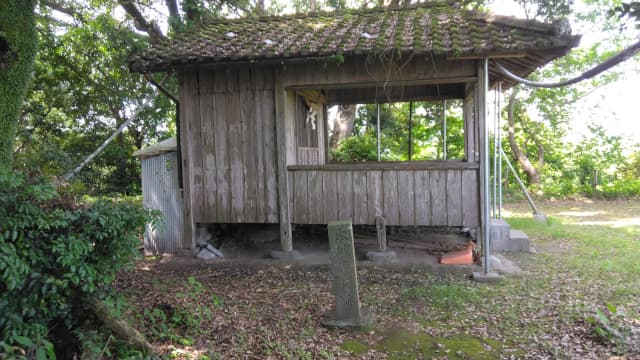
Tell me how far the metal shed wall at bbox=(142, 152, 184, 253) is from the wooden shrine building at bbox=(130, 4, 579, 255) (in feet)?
1.51

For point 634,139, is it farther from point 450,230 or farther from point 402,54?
point 402,54

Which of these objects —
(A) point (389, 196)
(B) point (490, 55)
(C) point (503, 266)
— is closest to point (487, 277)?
(C) point (503, 266)

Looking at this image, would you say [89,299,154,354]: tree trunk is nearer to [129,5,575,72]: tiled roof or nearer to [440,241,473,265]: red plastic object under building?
[129,5,575,72]: tiled roof

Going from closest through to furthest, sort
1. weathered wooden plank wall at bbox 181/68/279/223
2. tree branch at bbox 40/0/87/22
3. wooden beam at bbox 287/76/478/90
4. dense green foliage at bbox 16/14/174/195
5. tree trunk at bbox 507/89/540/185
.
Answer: wooden beam at bbox 287/76/478/90 < weathered wooden plank wall at bbox 181/68/279/223 < tree branch at bbox 40/0/87/22 < dense green foliage at bbox 16/14/174/195 < tree trunk at bbox 507/89/540/185

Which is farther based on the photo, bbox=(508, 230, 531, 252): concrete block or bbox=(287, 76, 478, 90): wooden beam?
bbox=(508, 230, 531, 252): concrete block

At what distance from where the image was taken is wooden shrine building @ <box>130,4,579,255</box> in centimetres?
659

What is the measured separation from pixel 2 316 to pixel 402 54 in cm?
562

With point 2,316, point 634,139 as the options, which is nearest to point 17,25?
point 2,316

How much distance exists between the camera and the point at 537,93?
17.2 metres

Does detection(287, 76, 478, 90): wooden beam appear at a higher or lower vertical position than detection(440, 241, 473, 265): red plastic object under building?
higher

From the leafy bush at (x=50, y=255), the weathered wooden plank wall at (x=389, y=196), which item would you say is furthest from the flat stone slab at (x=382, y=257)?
the leafy bush at (x=50, y=255)

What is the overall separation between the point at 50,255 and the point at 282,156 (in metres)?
4.40

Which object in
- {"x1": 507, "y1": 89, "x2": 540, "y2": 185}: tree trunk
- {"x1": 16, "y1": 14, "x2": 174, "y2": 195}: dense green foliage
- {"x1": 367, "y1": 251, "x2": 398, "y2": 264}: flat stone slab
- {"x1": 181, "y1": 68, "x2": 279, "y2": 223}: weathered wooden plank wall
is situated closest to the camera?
{"x1": 367, "y1": 251, "x2": 398, "y2": 264}: flat stone slab

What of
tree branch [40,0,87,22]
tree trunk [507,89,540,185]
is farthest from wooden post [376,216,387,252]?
tree trunk [507,89,540,185]
